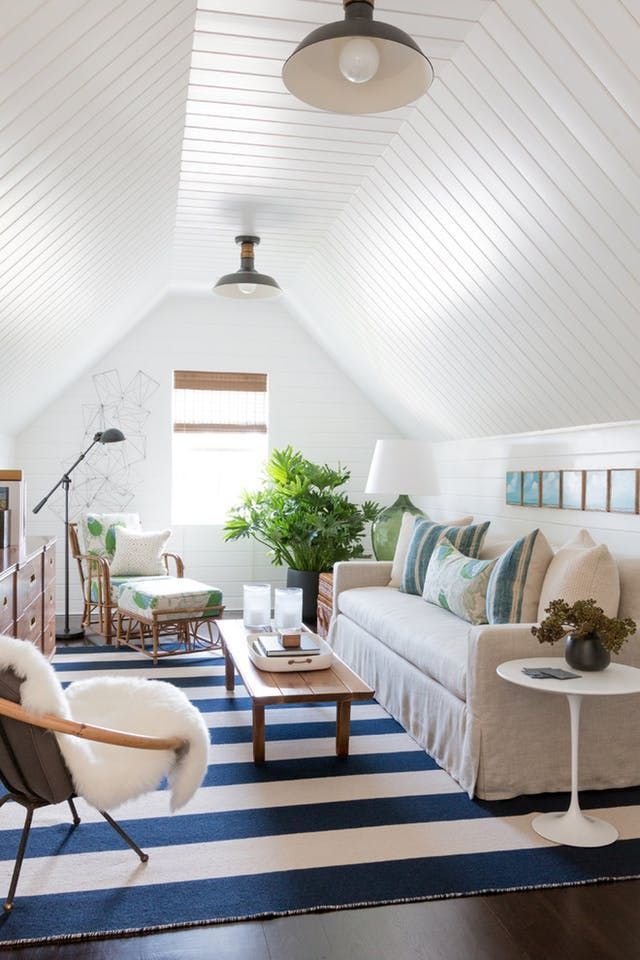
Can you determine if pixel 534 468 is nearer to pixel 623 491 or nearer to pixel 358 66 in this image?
pixel 623 491

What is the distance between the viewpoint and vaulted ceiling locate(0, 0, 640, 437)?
264 centimetres

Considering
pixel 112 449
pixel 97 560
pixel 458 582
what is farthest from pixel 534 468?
pixel 112 449

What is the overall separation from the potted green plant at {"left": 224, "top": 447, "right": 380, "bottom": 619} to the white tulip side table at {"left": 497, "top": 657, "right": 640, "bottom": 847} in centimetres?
353

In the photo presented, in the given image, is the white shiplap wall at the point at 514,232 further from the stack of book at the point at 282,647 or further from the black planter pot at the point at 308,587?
the stack of book at the point at 282,647

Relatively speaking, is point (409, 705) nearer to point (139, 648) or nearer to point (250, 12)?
point (139, 648)

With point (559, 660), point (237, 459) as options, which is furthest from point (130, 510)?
point (559, 660)

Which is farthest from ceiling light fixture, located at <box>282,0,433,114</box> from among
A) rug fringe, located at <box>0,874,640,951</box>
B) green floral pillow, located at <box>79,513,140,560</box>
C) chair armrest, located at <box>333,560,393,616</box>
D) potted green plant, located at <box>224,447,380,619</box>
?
green floral pillow, located at <box>79,513,140,560</box>

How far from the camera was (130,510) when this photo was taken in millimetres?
6984

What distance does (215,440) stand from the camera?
723 centimetres

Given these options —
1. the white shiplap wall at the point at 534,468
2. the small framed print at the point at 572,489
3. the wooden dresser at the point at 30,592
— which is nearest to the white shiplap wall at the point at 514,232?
the white shiplap wall at the point at 534,468

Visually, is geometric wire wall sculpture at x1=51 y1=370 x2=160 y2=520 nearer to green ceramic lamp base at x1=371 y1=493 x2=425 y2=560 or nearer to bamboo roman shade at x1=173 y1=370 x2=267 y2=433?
bamboo roman shade at x1=173 y1=370 x2=267 y2=433

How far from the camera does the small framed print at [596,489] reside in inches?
164

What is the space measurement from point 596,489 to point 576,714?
5.56 feet

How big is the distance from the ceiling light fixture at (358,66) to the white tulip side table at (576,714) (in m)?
1.86
